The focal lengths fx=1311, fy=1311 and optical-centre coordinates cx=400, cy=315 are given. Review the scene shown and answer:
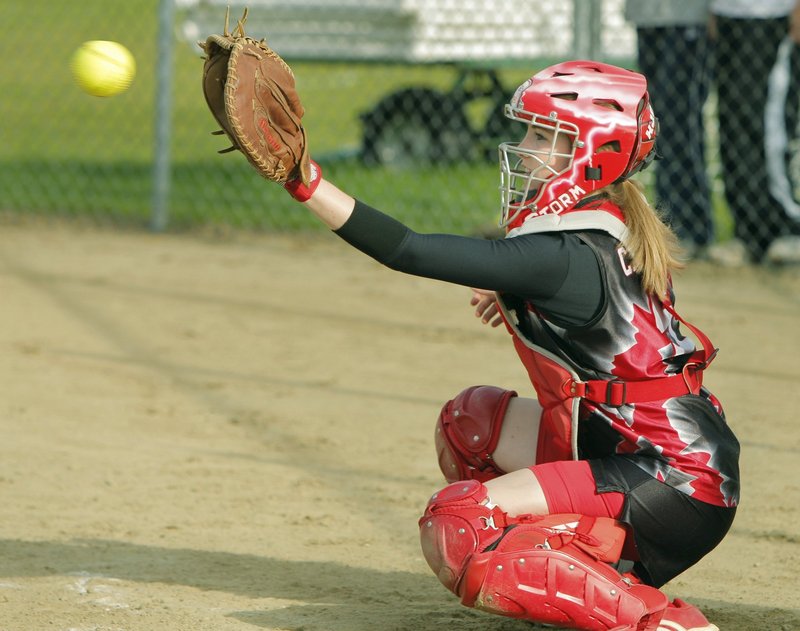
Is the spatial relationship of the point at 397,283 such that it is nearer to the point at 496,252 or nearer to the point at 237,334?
the point at 237,334

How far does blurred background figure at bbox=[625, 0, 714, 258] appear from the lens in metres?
7.51

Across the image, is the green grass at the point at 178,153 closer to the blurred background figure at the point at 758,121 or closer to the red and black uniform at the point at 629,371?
the blurred background figure at the point at 758,121

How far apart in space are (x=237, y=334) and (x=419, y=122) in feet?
15.4

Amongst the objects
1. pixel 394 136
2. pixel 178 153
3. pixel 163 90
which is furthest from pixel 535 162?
pixel 178 153

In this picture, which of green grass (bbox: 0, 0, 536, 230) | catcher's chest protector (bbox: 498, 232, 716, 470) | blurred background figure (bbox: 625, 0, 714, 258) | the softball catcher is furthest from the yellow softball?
blurred background figure (bbox: 625, 0, 714, 258)

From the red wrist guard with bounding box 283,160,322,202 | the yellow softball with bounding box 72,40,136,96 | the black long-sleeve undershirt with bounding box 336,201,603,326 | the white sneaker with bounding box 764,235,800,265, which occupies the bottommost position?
the white sneaker with bounding box 764,235,800,265

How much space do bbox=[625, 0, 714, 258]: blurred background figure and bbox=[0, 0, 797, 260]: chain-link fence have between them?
0.01 m

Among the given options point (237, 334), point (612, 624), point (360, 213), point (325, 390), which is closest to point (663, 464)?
point (612, 624)

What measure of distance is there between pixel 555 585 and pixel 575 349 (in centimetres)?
55

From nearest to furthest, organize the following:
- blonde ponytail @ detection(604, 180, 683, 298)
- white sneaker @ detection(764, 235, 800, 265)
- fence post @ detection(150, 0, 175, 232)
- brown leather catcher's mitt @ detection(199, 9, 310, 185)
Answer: brown leather catcher's mitt @ detection(199, 9, 310, 185) < blonde ponytail @ detection(604, 180, 683, 298) < white sneaker @ detection(764, 235, 800, 265) < fence post @ detection(150, 0, 175, 232)

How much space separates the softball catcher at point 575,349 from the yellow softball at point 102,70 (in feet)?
2.78

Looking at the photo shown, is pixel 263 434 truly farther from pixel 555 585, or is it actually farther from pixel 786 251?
pixel 786 251

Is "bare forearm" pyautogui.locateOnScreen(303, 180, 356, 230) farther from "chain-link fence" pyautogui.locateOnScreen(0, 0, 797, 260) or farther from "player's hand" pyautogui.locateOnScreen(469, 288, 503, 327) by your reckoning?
"chain-link fence" pyautogui.locateOnScreen(0, 0, 797, 260)

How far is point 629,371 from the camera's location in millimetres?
3008
